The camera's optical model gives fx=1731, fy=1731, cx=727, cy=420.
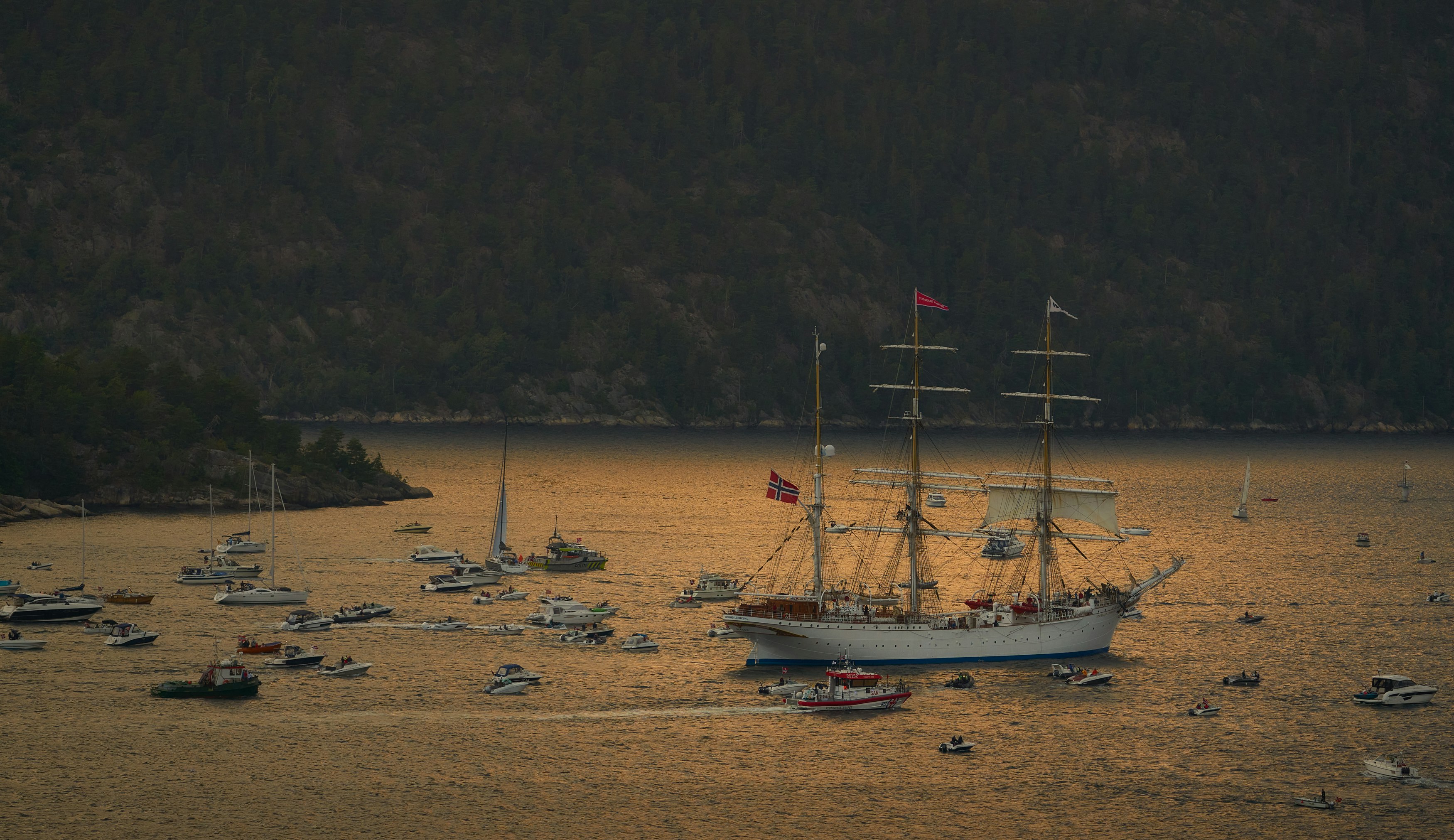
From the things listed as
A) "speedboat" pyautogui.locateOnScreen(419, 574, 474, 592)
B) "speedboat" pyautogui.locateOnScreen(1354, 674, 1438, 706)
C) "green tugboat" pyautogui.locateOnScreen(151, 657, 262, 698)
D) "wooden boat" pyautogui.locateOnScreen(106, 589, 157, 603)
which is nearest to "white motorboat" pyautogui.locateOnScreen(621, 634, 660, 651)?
"green tugboat" pyautogui.locateOnScreen(151, 657, 262, 698)

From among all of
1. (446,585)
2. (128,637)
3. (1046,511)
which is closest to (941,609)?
(1046,511)

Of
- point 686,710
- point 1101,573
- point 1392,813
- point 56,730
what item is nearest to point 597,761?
point 686,710

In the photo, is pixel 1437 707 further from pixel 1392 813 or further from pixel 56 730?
pixel 56 730

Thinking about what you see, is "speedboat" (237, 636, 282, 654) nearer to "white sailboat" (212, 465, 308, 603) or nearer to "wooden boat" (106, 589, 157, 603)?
"white sailboat" (212, 465, 308, 603)

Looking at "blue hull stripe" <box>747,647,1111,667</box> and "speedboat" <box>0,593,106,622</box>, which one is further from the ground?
"speedboat" <box>0,593,106,622</box>

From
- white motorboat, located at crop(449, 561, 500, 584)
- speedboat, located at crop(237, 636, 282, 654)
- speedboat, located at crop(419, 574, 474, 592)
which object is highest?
white motorboat, located at crop(449, 561, 500, 584)

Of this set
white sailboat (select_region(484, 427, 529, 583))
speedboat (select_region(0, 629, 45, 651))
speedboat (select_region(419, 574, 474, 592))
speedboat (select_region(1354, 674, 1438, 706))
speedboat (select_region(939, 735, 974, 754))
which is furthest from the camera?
white sailboat (select_region(484, 427, 529, 583))

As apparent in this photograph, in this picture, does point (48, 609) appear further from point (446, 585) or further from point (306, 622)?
point (446, 585)

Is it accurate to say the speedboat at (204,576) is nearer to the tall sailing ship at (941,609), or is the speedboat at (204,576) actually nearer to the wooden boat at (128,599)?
the wooden boat at (128,599)
